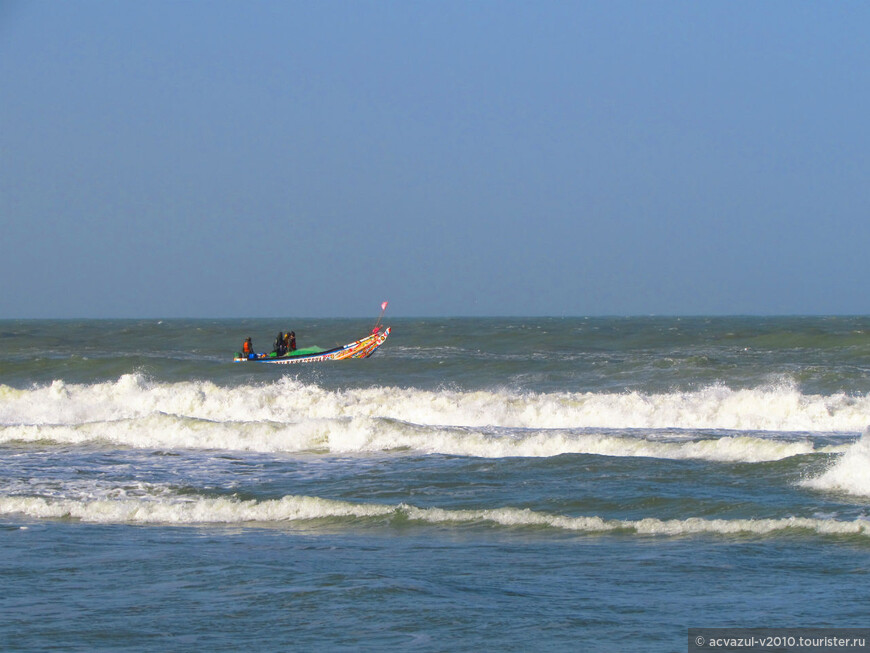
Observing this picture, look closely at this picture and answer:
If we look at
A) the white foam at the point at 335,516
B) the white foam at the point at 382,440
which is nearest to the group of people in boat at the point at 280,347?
the white foam at the point at 382,440

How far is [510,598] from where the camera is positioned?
7.97 m

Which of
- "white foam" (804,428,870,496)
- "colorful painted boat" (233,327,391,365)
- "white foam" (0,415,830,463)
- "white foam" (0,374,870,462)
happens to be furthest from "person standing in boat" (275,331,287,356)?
"white foam" (804,428,870,496)

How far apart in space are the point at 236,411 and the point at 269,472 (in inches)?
414

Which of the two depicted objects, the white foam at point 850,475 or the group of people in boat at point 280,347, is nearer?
the white foam at point 850,475

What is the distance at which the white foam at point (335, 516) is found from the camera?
1048cm

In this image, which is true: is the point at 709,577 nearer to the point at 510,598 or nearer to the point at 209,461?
the point at 510,598

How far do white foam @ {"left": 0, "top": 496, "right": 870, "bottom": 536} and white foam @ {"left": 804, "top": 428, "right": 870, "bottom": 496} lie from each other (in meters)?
2.06

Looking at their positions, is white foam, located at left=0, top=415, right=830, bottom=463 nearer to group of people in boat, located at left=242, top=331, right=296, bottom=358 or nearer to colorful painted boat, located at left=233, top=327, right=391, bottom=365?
colorful painted boat, located at left=233, top=327, right=391, bottom=365

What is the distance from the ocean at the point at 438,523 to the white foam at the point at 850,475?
0.04 metres

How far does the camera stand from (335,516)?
1164 cm

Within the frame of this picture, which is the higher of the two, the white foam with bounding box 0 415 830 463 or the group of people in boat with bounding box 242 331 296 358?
the group of people in boat with bounding box 242 331 296 358

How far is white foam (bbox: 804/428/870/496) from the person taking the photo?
41.0ft

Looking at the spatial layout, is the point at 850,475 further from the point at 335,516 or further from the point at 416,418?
the point at 416,418

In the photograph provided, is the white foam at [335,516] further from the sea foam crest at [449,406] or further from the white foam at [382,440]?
the sea foam crest at [449,406]
